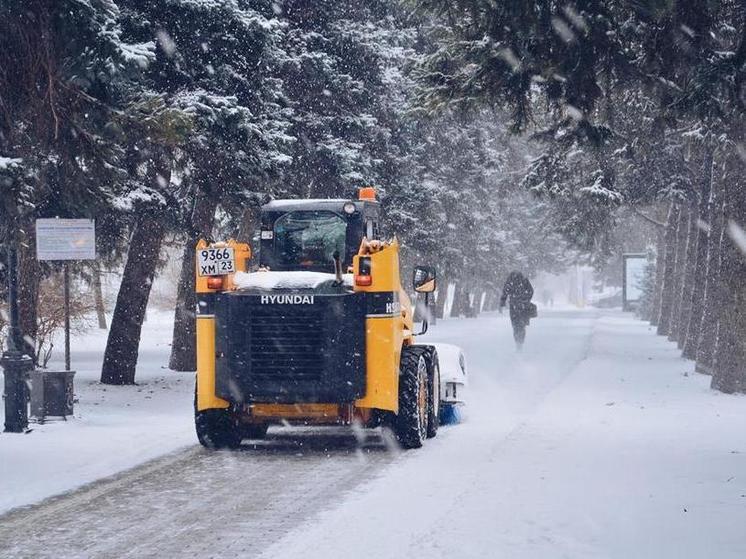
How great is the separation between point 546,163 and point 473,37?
13366mm

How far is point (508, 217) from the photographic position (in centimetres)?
7350

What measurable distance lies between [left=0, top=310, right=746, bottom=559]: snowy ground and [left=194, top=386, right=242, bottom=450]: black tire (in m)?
0.22

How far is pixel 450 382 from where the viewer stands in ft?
50.9

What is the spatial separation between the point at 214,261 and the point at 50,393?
162 inches

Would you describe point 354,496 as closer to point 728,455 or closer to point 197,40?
point 728,455

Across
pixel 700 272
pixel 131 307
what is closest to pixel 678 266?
pixel 700 272

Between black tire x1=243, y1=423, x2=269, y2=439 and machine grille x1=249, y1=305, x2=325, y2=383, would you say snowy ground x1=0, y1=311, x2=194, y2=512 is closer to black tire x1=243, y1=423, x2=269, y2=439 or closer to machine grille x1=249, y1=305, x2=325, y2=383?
black tire x1=243, y1=423, x2=269, y2=439

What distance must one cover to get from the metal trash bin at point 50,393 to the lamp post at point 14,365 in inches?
41.6

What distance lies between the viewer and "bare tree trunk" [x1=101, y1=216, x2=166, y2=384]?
2167 centimetres

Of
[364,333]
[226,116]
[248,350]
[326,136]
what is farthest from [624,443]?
[326,136]

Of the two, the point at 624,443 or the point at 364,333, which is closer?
the point at 364,333

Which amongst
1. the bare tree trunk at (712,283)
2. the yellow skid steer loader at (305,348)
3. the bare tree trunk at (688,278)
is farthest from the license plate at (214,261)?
the bare tree trunk at (688,278)

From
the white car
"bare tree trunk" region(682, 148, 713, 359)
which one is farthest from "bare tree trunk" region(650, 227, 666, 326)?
the white car

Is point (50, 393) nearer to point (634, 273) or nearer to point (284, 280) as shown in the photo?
point (284, 280)
